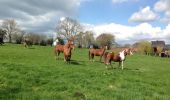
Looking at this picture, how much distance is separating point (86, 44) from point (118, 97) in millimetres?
113075

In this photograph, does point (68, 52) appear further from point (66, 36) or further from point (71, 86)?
point (66, 36)

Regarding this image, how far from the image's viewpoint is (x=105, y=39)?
137m

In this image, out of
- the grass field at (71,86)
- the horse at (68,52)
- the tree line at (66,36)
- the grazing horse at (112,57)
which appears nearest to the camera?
the grass field at (71,86)

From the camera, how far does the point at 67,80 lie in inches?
738

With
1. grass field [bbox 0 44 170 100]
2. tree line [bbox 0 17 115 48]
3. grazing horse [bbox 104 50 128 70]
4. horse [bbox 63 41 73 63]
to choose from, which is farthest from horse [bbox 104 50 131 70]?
tree line [bbox 0 17 115 48]

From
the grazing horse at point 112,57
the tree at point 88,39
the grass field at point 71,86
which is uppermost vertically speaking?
the tree at point 88,39

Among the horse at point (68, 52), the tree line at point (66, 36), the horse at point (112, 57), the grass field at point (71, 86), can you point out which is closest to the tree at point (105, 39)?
the tree line at point (66, 36)

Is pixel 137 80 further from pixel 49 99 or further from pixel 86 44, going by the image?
pixel 86 44

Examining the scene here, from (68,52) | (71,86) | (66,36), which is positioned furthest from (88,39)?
(71,86)

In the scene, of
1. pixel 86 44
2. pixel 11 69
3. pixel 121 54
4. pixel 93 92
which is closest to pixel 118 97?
pixel 93 92

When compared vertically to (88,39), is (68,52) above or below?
below

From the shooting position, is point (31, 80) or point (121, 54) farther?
point (121, 54)

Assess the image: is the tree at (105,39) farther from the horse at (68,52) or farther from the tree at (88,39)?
the horse at (68,52)

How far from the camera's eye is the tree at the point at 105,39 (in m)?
136
